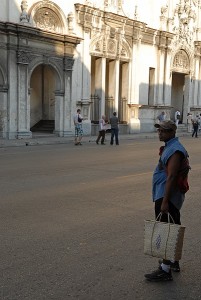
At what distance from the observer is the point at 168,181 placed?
392 centimetres

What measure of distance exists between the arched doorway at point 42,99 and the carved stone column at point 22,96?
4373 mm

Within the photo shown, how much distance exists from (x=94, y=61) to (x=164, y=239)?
23265 mm

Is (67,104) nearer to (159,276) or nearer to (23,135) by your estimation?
(23,135)

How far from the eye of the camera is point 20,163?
39.8ft

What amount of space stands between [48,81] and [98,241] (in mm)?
21370

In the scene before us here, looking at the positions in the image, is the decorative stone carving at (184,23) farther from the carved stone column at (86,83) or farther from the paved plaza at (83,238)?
the paved plaza at (83,238)

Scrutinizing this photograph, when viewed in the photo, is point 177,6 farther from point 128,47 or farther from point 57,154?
point 57,154

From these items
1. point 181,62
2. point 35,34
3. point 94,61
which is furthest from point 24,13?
point 181,62

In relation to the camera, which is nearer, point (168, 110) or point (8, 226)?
point (8, 226)

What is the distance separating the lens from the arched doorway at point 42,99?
25.2 metres

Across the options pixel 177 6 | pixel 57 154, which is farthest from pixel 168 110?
pixel 57 154

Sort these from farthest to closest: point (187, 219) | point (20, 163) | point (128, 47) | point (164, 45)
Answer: point (164, 45)
point (128, 47)
point (20, 163)
point (187, 219)

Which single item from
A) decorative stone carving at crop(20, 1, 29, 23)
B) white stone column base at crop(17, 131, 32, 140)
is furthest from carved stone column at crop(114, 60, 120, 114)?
white stone column base at crop(17, 131, 32, 140)

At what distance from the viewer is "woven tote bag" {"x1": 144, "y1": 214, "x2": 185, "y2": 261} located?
3754 millimetres
